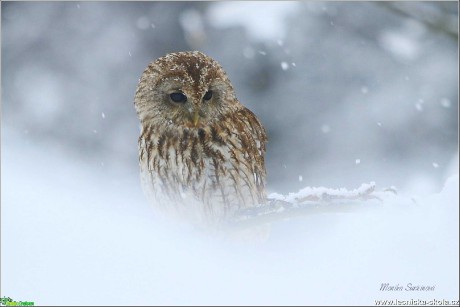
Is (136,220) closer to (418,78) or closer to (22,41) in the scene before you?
(22,41)

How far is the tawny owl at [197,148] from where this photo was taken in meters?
2.63

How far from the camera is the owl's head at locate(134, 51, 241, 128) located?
8.13 feet

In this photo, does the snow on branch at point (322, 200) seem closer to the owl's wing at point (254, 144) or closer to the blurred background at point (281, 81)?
the owl's wing at point (254, 144)

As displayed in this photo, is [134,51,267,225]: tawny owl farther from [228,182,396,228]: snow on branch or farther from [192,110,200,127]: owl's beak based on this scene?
[228,182,396,228]: snow on branch

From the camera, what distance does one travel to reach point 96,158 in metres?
4.91

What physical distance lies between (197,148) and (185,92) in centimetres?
32

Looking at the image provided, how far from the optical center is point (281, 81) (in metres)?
4.68

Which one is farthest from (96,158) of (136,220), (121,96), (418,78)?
(418,78)

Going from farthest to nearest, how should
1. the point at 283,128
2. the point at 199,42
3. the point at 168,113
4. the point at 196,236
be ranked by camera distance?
1. the point at 283,128
2. the point at 199,42
3. the point at 196,236
4. the point at 168,113

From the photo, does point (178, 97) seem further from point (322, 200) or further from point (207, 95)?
point (322, 200)

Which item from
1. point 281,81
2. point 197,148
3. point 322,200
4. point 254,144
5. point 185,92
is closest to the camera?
point 322,200

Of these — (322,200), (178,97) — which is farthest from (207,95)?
(322,200)

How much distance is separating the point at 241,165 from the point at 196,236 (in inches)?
14.6

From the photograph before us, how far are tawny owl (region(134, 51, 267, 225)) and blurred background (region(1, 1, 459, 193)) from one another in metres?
1.61
